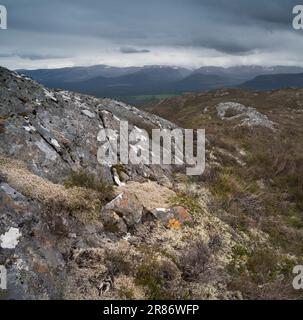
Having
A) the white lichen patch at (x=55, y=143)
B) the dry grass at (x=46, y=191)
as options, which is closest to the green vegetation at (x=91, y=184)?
the dry grass at (x=46, y=191)

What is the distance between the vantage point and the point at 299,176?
2522 cm

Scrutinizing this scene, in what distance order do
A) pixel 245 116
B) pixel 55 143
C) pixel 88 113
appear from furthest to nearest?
pixel 245 116
pixel 88 113
pixel 55 143

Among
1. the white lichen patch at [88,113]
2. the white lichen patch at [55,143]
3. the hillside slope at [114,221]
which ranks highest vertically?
the white lichen patch at [88,113]

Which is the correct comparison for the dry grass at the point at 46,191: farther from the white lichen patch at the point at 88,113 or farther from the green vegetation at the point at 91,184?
the white lichen patch at the point at 88,113

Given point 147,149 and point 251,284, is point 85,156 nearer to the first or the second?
point 147,149

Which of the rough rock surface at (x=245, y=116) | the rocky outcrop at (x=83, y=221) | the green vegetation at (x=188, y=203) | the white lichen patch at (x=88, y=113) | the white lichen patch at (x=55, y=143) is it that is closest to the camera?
the rocky outcrop at (x=83, y=221)

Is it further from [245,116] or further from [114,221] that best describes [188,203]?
[245,116]

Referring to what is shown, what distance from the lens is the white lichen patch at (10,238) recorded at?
35.6 feet

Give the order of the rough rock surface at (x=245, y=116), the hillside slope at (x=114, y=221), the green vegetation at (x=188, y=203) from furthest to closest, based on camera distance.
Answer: the rough rock surface at (x=245, y=116) < the green vegetation at (x=188, y=203) < the hillside slope at (x=114, y=221)

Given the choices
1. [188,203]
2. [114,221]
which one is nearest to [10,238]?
[114,221]

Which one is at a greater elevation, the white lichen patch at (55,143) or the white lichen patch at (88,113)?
the white lichen patch at (88,113)

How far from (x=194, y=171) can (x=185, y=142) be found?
214 inches

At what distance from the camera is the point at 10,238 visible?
11.1 metres

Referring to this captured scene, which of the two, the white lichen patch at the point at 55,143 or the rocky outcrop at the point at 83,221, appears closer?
the rocky outcrop at the point at 83,221
